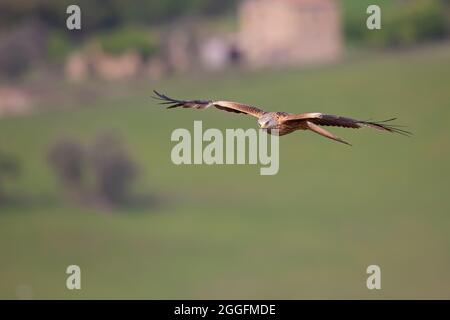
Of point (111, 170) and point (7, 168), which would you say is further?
point (111, 170)

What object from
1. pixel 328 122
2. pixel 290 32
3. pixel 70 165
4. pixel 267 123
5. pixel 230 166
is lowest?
pixel 328 122

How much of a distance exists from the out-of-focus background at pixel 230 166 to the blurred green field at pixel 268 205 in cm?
6

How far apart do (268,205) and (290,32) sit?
18.6ft

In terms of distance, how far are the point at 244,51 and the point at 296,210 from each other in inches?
243

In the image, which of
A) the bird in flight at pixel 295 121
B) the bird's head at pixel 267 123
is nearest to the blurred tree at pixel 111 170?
the bird in flight at pixel 295 121

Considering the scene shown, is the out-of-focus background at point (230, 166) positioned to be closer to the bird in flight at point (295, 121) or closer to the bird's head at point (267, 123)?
the bird in flight at point (295, 121)

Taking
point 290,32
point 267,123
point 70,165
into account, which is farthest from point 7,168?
point 267,123

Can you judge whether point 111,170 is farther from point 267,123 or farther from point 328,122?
point 328,122

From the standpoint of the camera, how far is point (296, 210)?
45.3 m

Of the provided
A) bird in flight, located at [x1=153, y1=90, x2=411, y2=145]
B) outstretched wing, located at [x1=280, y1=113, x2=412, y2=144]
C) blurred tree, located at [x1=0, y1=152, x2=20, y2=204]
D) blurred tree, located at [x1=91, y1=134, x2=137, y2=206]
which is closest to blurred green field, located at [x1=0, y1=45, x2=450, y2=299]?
blurred tree, located at [x1=0, y1=152, x2=20, y2=204]

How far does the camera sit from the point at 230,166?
43.6 meters

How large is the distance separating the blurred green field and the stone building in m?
0.80

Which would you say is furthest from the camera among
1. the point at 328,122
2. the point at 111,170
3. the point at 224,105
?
the point at 111,170
